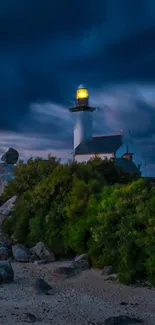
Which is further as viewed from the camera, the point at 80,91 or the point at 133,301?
the point at 80,91

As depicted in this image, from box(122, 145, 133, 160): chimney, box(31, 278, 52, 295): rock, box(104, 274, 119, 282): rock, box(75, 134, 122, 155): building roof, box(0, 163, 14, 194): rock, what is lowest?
box(31, 278, 52, 295): rock

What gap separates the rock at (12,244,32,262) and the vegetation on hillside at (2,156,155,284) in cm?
36

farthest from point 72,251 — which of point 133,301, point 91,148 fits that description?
point 91,148

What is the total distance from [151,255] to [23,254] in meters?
3.51

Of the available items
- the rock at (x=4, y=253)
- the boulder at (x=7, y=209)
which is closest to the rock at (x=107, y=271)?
the rock at (x=4, y=253)

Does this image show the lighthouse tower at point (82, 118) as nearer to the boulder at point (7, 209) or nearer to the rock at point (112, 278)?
the boulder at point (7, 209)

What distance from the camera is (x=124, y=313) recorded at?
20.3 ft

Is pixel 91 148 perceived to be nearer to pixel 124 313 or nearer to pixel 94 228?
pixel 94 228

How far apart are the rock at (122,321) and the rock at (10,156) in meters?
11.4

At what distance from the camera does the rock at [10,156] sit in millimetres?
16516

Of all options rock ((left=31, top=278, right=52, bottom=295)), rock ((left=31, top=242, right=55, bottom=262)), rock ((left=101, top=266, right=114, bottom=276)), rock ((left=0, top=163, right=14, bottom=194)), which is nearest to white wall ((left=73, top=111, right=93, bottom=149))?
rock ((left=0, top=163, right=14, bottom=194))

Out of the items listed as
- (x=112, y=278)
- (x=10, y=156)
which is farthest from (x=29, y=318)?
(x=10, y=156)

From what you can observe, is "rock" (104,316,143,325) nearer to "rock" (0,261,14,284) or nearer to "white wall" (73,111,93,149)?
"rock" (0,261,14,284)

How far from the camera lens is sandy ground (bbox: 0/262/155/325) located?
19.4ft
